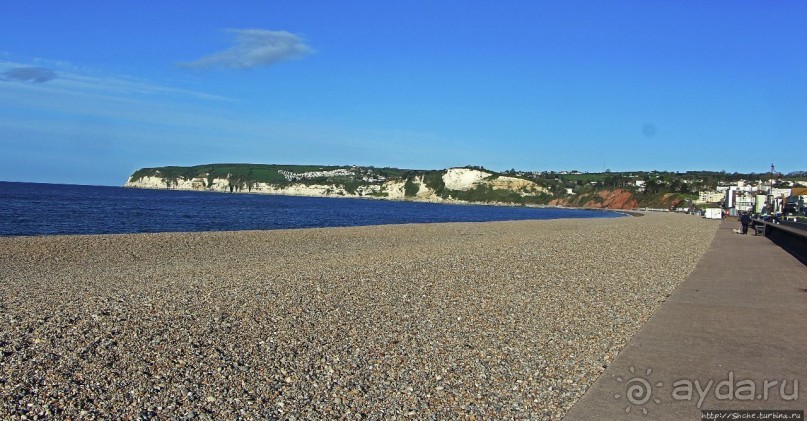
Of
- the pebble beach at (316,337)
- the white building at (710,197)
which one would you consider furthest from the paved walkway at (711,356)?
the white building at (710,197)

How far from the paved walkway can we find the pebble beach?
0.28 m

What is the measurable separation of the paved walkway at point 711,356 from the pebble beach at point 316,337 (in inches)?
11.2

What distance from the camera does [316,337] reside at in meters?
7.86

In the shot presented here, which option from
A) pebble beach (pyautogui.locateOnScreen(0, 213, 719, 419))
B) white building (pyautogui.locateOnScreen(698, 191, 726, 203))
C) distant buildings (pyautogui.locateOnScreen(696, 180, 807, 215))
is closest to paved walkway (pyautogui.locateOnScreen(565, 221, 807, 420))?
pebble beach (pyautogui.locateOnScreen(0, 213, 719, 419))

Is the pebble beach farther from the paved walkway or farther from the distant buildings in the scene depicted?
the distant buildings

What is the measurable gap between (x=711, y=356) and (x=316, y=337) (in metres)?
4.21

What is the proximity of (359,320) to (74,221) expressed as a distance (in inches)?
1404

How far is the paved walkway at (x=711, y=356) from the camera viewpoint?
527 cm

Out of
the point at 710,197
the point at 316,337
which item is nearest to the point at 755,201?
the point at 710,197

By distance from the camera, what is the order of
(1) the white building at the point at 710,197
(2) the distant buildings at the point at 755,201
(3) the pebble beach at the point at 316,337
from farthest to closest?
(1) the white building at the point at 710,197 → (2) the distant buildings at the point at 755,201 → (3) the pebble beach at the point at 316,337

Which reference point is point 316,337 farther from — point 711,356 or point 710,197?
point 710,197

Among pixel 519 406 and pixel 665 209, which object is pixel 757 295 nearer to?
pixel 519 406

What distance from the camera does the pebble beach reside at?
18.0 feet

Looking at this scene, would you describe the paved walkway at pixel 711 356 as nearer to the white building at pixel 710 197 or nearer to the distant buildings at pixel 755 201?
the distant buildings at pixel 755 201
